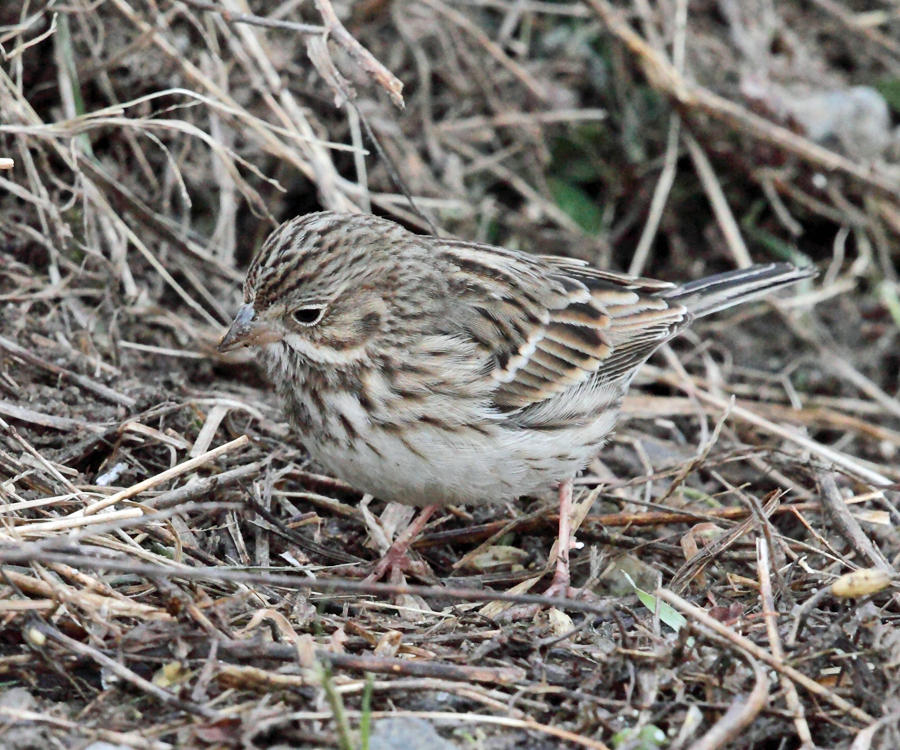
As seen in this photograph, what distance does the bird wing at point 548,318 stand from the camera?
4617mm

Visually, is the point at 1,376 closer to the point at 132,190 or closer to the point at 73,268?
the point at 73,268

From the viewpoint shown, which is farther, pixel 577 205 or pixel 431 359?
pixel 577 205

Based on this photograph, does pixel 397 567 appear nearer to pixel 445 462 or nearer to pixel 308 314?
pixel 445 462

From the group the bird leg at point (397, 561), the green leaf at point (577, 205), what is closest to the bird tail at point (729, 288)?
the bird leg at point (397, 561)

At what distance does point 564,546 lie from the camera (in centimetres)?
471

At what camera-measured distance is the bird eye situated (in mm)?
4289

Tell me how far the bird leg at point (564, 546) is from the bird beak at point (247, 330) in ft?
4.38

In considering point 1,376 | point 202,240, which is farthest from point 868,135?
point 1,376

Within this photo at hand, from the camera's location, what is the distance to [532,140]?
721 cm

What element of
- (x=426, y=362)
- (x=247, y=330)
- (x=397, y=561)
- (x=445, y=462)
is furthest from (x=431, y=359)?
(x=397, y=561)

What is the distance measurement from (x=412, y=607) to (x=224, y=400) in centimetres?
122

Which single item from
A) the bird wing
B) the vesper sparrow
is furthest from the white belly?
the bird wing

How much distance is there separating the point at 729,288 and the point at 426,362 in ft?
5.92

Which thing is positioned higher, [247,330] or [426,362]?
[247,330]
